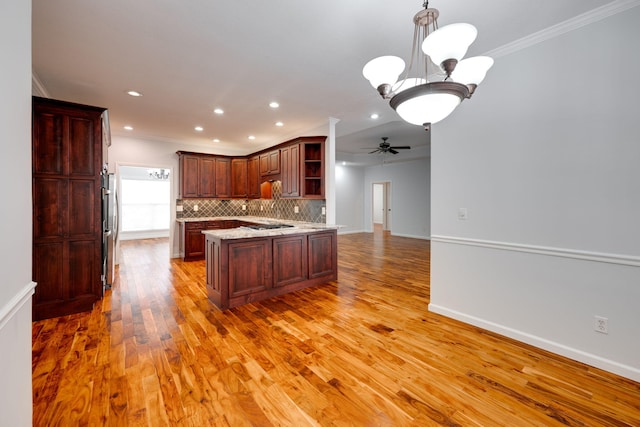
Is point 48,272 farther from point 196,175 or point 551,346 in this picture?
point 551,346

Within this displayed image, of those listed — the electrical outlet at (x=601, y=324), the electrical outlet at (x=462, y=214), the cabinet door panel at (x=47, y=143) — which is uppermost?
the cabinet door panel at (x=47, y=143)

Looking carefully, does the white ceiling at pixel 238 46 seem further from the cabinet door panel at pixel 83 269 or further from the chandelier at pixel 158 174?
the chandelier at pixel 158 174

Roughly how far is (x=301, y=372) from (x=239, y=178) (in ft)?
18.5

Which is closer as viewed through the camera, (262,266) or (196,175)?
(262,266)

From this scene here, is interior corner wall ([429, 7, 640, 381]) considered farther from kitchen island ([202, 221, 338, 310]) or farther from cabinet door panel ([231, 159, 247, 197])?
cabinet door panel ([231, 159, 247, 197])

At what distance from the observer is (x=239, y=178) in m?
6.91

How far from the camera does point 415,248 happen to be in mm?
7352

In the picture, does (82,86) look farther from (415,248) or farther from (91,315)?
(415,248)

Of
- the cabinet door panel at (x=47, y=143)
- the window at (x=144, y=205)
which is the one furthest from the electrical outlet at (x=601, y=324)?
the window at (x=144, y=205)

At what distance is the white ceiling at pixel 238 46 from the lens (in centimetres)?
209

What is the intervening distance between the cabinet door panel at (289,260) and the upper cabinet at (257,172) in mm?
1217

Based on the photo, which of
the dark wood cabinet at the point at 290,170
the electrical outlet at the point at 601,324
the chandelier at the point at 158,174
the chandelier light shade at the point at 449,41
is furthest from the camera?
the chandelier at the point at 158,174

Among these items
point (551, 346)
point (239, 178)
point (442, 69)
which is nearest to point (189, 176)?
point (239, 178)
